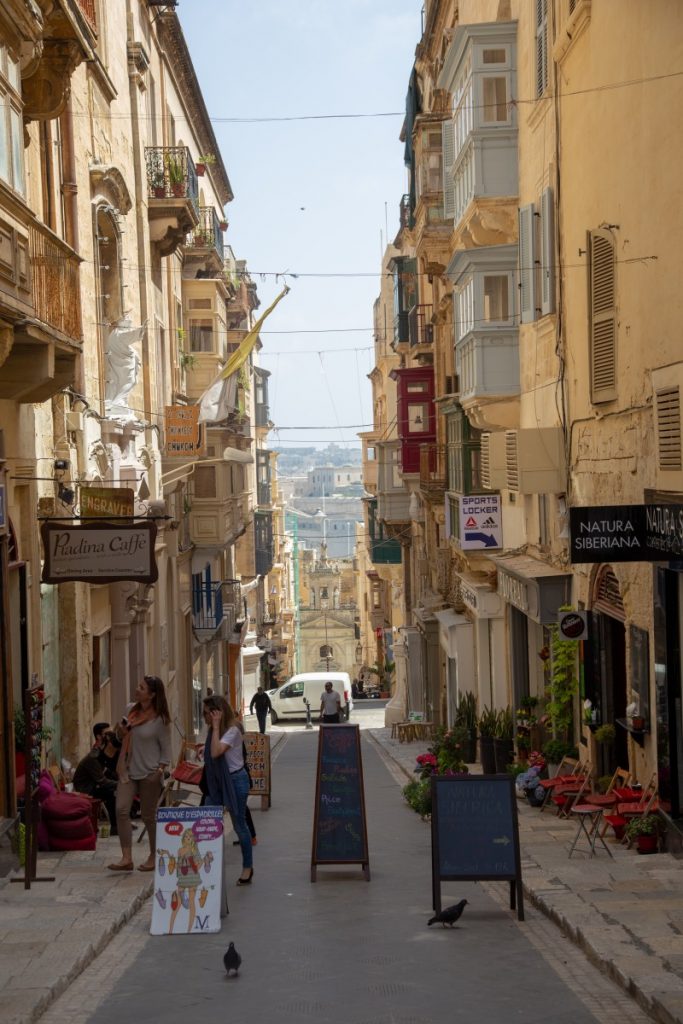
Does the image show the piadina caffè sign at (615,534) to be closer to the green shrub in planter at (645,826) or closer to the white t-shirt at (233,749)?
the green shrub in planter at (645,826)

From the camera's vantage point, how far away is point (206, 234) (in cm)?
3791

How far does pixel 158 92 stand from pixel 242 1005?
89.2 feet

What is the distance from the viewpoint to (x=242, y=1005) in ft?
27.1

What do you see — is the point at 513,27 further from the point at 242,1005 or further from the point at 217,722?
the point at 242,1005

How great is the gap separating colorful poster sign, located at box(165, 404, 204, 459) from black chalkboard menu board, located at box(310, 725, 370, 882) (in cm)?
1702

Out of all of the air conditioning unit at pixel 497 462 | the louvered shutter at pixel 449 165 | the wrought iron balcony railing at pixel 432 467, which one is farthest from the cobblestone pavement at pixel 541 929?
the wrought iron balcony railing at pixel 432 467

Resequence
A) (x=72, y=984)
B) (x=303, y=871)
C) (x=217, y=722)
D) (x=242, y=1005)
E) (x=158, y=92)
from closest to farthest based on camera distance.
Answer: (x=242, y=1005) → (x=72, y=984) → (x=217, y=722) → (x=303, y=871) → (x=158, y=92)

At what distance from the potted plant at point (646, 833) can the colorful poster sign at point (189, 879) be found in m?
4.49

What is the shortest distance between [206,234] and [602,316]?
2301 centimetres

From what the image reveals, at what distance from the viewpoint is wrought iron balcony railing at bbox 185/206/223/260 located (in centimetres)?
3709

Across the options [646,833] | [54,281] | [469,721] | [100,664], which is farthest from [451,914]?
[469,721]

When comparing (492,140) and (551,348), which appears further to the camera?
(492,140)

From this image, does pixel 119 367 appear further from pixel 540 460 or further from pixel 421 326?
pixel 421 326

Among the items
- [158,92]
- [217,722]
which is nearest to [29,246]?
[217,722]
